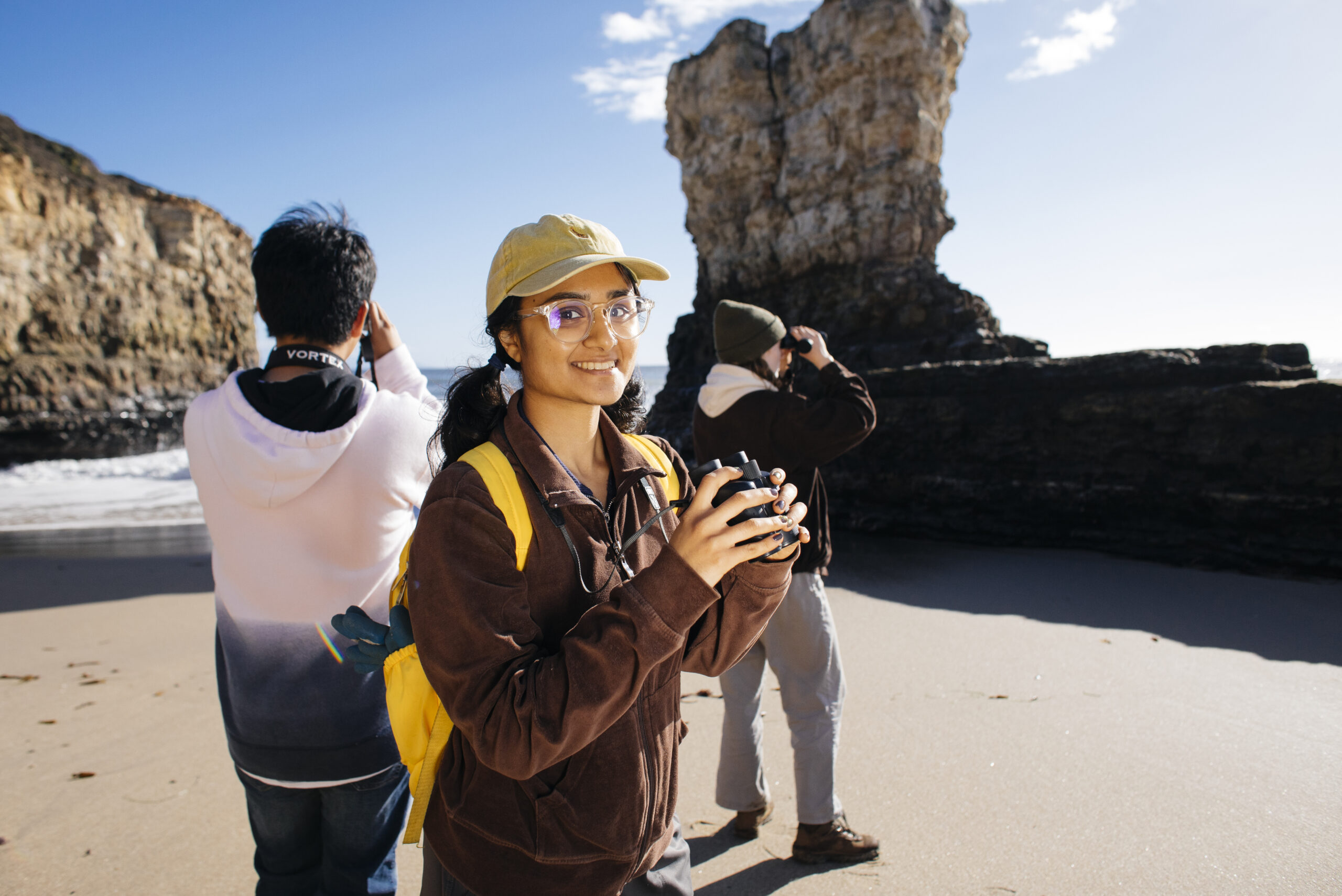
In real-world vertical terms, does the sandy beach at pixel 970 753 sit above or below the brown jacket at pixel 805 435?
below

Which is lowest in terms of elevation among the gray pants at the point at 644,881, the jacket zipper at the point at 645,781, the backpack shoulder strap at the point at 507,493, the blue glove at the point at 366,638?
the gray pants at the point at 644,881

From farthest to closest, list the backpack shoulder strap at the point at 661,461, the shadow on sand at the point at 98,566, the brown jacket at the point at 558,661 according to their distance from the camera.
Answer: the shadow on sand at the point at 98,566 → the backpack shoulder strap at the point at 661,461 → the brown jacket at the point at 558,661

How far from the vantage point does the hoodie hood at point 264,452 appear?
1.74m

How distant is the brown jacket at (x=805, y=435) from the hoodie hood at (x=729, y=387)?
0.05 metres

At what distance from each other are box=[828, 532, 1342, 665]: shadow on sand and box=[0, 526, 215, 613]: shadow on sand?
6580 millimetres

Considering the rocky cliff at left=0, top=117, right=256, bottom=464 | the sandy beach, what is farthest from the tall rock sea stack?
the rocky cliff at left=0, top=117, right=256, bottom=464

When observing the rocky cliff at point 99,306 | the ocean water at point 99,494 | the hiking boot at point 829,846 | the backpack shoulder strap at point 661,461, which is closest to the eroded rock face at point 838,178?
the ocean water at point 99,494

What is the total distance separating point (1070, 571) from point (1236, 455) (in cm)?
210

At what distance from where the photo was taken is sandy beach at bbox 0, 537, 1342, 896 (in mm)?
2777

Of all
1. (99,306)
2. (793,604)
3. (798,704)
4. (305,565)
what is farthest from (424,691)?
(99,306)

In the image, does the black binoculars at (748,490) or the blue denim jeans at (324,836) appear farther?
the blue denim jeans at (324,836)

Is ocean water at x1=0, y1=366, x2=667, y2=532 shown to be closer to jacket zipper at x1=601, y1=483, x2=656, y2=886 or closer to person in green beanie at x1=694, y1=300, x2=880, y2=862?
person in green beanie at x1=694, y1=300, x2=880, y2=862

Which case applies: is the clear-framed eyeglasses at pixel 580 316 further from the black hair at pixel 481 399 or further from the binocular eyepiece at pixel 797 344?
the binocular eyepiece at pixel 797 344

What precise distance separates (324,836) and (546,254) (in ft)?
5.23
